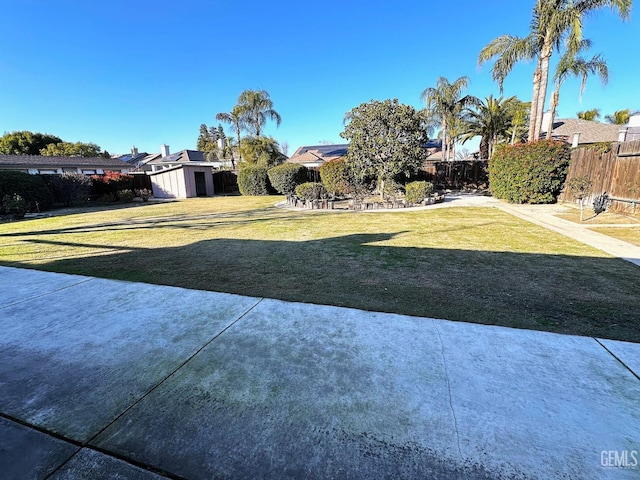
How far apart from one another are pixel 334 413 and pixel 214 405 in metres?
0.72

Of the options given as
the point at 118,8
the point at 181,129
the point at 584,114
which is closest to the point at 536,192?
the point at 118,8

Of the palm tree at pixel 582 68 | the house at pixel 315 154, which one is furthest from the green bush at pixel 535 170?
the house at pixel 315 154

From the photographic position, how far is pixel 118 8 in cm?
1248

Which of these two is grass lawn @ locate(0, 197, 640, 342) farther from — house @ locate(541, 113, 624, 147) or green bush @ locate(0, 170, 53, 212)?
house @ locate(541, 113, 624, 147)

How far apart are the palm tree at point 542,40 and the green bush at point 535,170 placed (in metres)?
4.53

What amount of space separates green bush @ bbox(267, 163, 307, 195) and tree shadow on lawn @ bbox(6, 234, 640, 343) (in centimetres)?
1259

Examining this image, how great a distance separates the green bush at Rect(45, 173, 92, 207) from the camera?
1594 cm

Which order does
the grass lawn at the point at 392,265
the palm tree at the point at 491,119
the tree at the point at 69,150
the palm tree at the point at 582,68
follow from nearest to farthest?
1. the grass lawn at the point at 392,265
2. the palm tree at the point at 582,68
3. the palm tree at the point at 491,119
4. the tree at the point at 69,150

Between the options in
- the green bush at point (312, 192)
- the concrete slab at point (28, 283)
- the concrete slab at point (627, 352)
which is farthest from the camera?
the green bush at point (312, 192)

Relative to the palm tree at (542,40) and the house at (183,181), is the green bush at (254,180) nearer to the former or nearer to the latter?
the house at (183,181)

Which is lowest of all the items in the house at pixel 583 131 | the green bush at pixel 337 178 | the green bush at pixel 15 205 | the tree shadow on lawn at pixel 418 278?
the tree shadow on lawn at pixel 418 278

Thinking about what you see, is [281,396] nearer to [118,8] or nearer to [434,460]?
[434,460]

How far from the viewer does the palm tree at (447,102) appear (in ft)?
80.3

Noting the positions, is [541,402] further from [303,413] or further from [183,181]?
[183,181]
